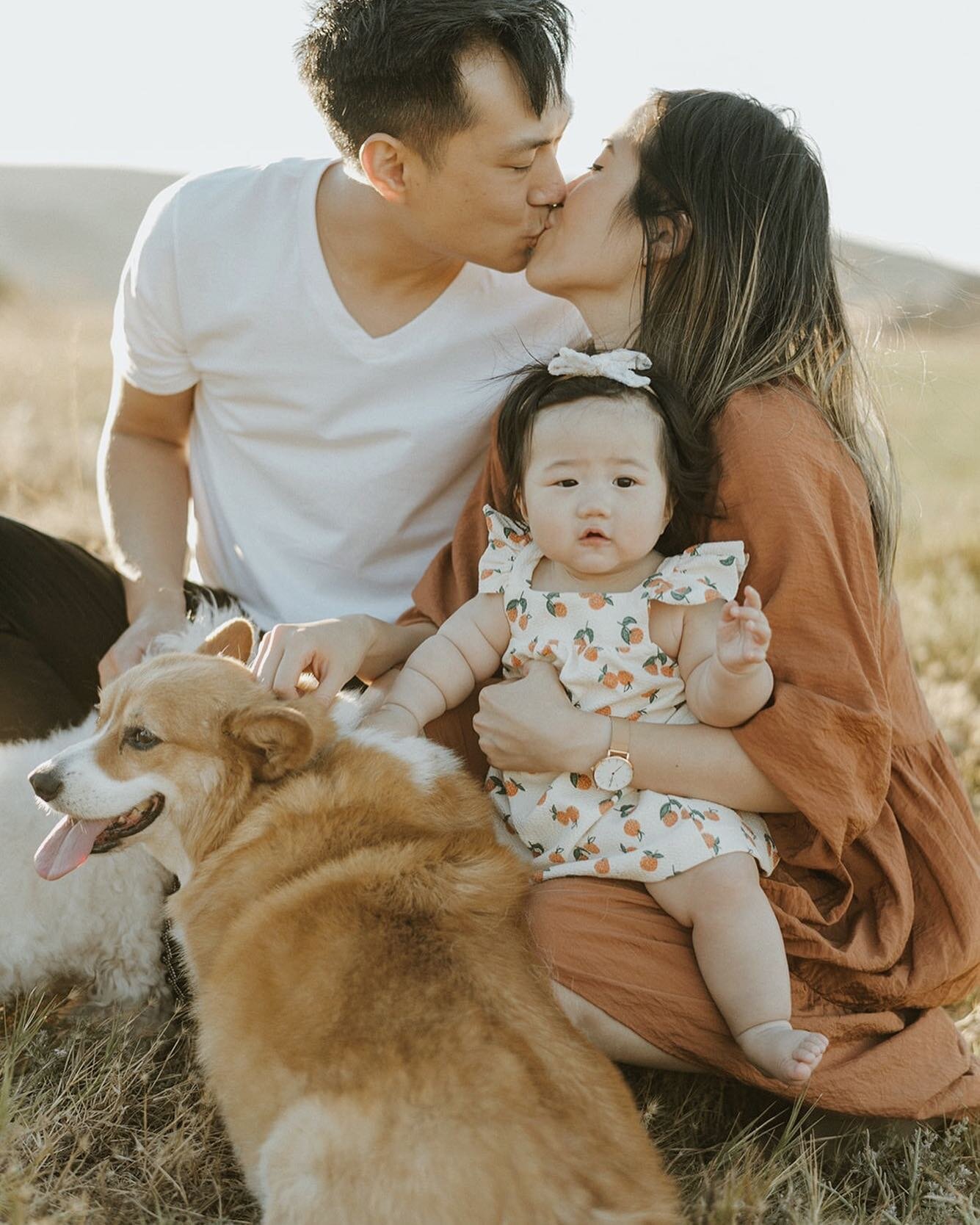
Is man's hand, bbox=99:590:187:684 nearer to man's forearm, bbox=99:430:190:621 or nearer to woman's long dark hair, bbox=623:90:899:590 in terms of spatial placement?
man's forearm, bbox=99:430:190:621

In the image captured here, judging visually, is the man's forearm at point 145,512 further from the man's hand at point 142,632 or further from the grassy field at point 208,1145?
the grassy field at point 208,1145

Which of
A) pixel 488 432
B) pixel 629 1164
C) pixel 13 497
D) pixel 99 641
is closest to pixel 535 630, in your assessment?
pixel 488 432

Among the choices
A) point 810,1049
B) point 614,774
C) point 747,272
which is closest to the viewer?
point 810,1049

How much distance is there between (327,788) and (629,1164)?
1040 mm

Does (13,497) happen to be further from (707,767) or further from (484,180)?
(707,767)

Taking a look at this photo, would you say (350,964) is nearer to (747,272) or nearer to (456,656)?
(456,656)

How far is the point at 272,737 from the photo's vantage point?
274 cm

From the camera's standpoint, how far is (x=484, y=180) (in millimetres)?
3588

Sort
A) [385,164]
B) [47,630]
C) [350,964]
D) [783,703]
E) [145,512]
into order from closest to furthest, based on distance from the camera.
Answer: [350,964]
[783,703]
[385,164]
[47,630]
[145,512]

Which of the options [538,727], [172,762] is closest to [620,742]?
[538,727]

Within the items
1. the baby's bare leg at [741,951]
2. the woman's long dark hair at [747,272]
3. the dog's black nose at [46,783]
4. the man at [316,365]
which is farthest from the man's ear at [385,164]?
the baby's bare leg at [741,951]

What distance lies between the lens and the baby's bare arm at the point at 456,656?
317cm

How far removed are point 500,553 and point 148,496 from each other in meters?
1.60

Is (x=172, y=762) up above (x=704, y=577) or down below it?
below
